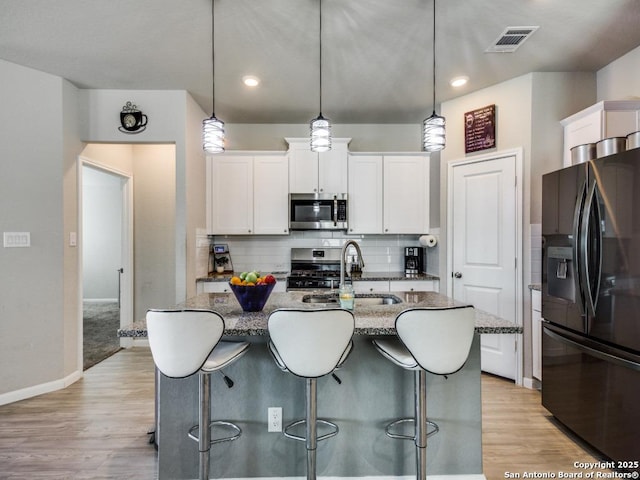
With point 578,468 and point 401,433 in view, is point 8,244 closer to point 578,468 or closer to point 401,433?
point 401,433

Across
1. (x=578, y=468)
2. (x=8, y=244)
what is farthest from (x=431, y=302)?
(x=8, y=244)

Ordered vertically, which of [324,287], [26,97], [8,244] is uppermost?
[26,97]

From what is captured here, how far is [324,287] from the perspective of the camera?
3.81 m

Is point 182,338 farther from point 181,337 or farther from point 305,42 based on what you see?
point 305,42

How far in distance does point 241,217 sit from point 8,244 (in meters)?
2.06

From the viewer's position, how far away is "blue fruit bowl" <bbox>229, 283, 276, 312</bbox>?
1.90 m

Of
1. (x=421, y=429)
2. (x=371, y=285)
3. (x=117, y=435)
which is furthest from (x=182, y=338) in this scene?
(x=371, y=285)

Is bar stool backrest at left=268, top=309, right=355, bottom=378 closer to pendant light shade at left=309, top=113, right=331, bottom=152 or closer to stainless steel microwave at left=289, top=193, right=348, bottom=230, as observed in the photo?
pendant light shade at left=309, top=113, right=331, bottom=152

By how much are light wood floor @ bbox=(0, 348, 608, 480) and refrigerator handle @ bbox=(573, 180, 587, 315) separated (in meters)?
0.93

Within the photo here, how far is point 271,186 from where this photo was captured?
403 centimetres

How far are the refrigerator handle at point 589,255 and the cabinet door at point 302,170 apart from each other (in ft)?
8.46

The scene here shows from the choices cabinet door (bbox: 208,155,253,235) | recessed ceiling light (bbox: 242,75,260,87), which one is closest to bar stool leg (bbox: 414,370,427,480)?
recessed ceiling light (bbox: 242,75,260,87)

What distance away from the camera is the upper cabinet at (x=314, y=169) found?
4.00 metres

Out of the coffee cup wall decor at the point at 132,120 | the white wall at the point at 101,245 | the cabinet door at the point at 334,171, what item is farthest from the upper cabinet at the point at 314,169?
the white wall at the point at 101,245
